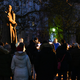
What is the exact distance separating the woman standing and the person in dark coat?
0.95 feet

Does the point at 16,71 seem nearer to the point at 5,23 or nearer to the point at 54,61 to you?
the point at 54,61

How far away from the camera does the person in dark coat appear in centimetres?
511

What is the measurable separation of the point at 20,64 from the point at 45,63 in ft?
2.34

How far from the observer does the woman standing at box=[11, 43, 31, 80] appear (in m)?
5.06

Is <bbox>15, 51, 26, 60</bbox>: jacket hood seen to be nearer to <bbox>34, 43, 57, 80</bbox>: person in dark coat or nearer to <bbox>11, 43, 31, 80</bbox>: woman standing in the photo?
<bbox>11, 43, 31, 80</bbox>: woman standing

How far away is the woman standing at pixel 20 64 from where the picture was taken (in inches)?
199

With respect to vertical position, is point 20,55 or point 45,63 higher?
point 20,55

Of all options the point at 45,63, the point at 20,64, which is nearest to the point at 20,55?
the point at 20,64

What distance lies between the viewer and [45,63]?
202 inches

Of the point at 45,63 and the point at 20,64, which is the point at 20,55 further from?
the point at 45,63

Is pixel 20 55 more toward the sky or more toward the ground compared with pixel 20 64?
more toward the sky

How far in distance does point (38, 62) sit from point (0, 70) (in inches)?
50.8

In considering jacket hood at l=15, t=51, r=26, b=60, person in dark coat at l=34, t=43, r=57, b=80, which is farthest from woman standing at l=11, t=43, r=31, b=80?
person in dark coat at l=34, t=43, r=57, b=80

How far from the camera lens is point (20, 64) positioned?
5.12 m
